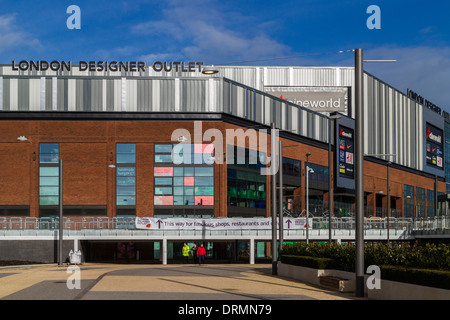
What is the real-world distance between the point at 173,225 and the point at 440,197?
75.4 m

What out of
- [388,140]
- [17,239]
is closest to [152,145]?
[17,239]

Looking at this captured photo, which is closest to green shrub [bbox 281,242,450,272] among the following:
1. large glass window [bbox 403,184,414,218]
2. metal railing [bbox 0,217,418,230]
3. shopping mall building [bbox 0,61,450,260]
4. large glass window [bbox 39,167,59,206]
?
metal railing [bbox 0,217,418,230]

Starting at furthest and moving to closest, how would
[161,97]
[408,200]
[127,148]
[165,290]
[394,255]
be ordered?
[408,200], [161,97], [127,148], [165,290], [394,255]

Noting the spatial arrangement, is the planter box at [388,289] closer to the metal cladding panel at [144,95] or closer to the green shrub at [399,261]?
the green shrub at [399,261]

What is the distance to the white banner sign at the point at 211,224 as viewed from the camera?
51.1 metres

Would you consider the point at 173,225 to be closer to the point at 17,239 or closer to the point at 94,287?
the point at 17,239

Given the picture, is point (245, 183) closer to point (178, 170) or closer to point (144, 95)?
point (178, 170)

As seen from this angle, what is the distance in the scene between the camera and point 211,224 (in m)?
51.9

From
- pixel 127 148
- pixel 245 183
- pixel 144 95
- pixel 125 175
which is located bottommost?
pixel 245 183

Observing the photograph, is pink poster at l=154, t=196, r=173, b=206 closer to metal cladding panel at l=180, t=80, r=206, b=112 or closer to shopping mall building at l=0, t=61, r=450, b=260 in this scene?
shopping mall building at l=0, t=61, r=450, b=260

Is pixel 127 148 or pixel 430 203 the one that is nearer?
pixel 127 148

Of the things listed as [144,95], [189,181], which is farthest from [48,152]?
[189,181]

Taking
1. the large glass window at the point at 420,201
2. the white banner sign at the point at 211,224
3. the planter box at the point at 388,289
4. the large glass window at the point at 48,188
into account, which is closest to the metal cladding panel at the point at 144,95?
the large glass window at the point at 48,188

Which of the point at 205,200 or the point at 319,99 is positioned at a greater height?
the point at 319,99
